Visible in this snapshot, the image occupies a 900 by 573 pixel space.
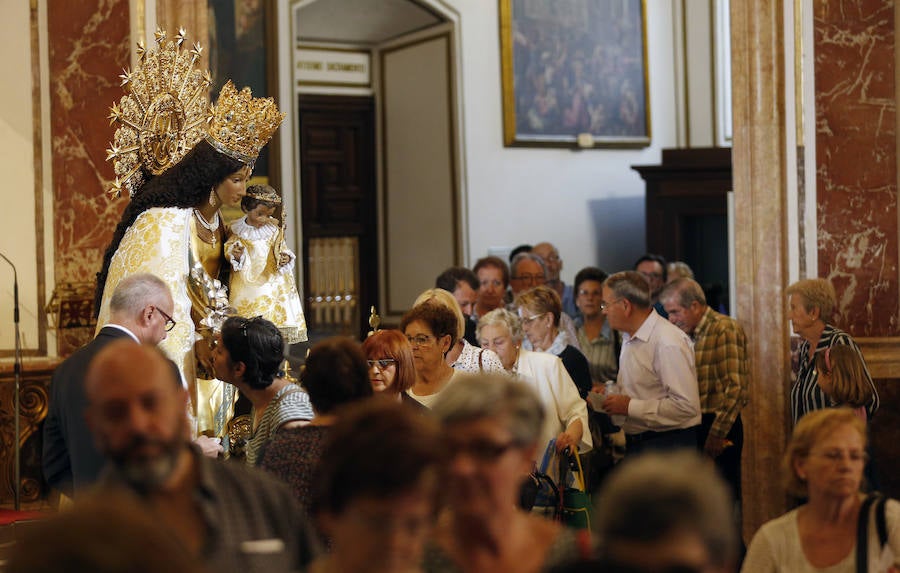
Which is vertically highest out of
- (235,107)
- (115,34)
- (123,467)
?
(115,34)

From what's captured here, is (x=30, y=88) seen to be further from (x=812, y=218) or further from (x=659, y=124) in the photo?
(x=659, y=124)

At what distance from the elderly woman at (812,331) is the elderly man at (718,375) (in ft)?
1.35

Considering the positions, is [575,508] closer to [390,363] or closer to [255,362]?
[390,363]

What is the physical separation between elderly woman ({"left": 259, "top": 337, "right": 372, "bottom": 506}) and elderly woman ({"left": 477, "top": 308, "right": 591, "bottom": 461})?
2165 mm

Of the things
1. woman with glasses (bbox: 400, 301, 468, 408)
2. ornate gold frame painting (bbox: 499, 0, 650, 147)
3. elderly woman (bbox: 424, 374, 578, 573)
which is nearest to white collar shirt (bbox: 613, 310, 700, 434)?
woman with glasses (bbox: 400, 301, 468, 408)

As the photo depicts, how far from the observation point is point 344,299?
15.0 metres

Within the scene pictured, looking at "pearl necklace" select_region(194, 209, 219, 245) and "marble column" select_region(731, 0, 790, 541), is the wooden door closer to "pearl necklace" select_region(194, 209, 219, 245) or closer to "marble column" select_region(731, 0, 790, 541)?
"marble column" select_region(731, 0, 790, 541)

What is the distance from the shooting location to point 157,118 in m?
6.86

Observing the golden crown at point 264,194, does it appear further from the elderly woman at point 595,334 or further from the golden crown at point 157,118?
the elderly woman at point 595,334

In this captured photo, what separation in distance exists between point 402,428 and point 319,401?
4.88 feet

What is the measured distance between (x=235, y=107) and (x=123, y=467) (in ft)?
13.8

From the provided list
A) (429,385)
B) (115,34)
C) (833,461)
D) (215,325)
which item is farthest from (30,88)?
(833,461)

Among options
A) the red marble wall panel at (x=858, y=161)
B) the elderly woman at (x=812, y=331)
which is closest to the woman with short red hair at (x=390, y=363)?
the elderly woman at (x=812, y=331)

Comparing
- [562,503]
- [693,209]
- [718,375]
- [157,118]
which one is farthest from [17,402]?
[693,209]
